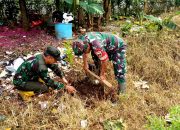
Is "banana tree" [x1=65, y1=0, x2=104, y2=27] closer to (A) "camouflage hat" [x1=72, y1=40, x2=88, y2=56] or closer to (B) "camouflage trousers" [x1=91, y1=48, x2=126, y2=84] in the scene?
(B) "camouflage trousers" [x1=91, y1=48, x2=126, y2=84]

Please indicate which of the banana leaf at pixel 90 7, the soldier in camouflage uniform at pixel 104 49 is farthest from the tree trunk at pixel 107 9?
the soldier in camouflage uniform at pixel 104 49

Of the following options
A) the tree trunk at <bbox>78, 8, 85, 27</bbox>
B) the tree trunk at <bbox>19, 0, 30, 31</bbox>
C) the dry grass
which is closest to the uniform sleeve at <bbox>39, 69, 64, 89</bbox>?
the dry grass

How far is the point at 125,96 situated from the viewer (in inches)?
192

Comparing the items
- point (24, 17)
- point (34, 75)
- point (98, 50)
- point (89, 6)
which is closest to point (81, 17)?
point (89, 6)

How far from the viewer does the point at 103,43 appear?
4.75 m

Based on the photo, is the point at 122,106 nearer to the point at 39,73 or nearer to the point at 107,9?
the point at 39,73

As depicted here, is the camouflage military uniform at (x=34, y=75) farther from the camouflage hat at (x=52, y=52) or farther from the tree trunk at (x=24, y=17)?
the tree trunk at (x=24, y=17)

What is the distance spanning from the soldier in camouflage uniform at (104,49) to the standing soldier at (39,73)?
1.12 ft

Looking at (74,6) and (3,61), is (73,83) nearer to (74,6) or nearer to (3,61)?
(3,61)

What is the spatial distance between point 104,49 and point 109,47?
0.07m

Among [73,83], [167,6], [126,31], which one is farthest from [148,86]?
[167,6]

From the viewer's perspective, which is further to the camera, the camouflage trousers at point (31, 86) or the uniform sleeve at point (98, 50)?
the camouflage trousers at point (31, 86)

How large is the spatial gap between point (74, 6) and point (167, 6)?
4.04 metres

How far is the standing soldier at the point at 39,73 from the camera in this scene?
4.42 m
